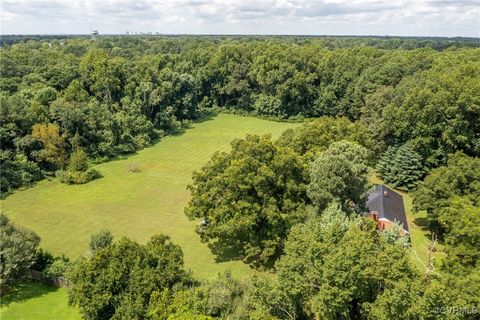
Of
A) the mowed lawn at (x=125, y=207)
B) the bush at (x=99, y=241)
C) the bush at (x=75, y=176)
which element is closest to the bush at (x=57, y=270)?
the bush at (x=99, y=241)

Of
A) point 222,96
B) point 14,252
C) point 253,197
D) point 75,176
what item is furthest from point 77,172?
point 222,96

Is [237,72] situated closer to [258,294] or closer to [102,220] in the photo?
[102,220]

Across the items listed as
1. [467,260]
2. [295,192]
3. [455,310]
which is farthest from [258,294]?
[467,260]

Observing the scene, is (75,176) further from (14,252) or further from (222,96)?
(222,96)

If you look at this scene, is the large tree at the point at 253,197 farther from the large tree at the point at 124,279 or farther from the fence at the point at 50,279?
the fence at the point at 50,279

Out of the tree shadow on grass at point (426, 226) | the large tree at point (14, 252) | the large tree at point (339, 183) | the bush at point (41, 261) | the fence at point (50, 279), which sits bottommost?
the tree shadow on grass at point (426, 226)

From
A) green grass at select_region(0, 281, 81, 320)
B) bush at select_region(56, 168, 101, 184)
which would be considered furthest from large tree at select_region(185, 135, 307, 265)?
bush at select_region(56, 168, 101, 184)
